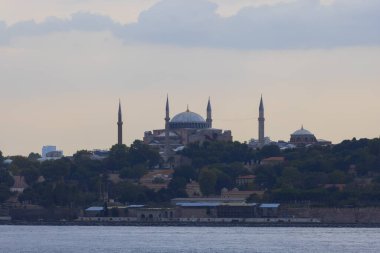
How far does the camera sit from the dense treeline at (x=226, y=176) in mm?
164875

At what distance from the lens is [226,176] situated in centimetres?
18262

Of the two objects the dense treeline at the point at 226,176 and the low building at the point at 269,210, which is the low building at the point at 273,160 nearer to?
the dense treeline at the point at 226,176

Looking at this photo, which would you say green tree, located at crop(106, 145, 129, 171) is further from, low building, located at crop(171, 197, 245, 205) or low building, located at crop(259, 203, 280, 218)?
low building, located at crop(259, 203, 280, 218)

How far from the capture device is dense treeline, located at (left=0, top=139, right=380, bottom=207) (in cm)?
16488

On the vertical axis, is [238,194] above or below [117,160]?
below

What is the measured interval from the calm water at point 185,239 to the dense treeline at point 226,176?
13039 millimetres

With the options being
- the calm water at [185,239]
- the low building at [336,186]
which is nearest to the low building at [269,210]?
the low building at [336,186]

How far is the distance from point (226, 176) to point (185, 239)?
2142 inches

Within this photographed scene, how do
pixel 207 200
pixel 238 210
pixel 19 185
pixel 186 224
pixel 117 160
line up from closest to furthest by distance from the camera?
pixel 186 224 < pixel 238 210 < pixel 207 200 < pixel 19 185 < pixel 117 160

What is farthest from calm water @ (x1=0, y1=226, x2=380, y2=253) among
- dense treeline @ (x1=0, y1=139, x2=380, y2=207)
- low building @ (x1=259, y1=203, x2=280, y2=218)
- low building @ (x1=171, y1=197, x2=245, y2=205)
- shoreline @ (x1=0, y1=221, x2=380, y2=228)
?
low building @ (x1=171, y1=197, x2=245, y2=205)

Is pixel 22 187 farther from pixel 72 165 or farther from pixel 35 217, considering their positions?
pixel 35 217

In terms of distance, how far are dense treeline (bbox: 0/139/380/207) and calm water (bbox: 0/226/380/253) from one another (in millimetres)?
13039

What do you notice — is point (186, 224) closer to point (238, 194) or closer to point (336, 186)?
point (238, 194)

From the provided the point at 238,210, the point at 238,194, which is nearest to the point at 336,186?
the point at 238,194
